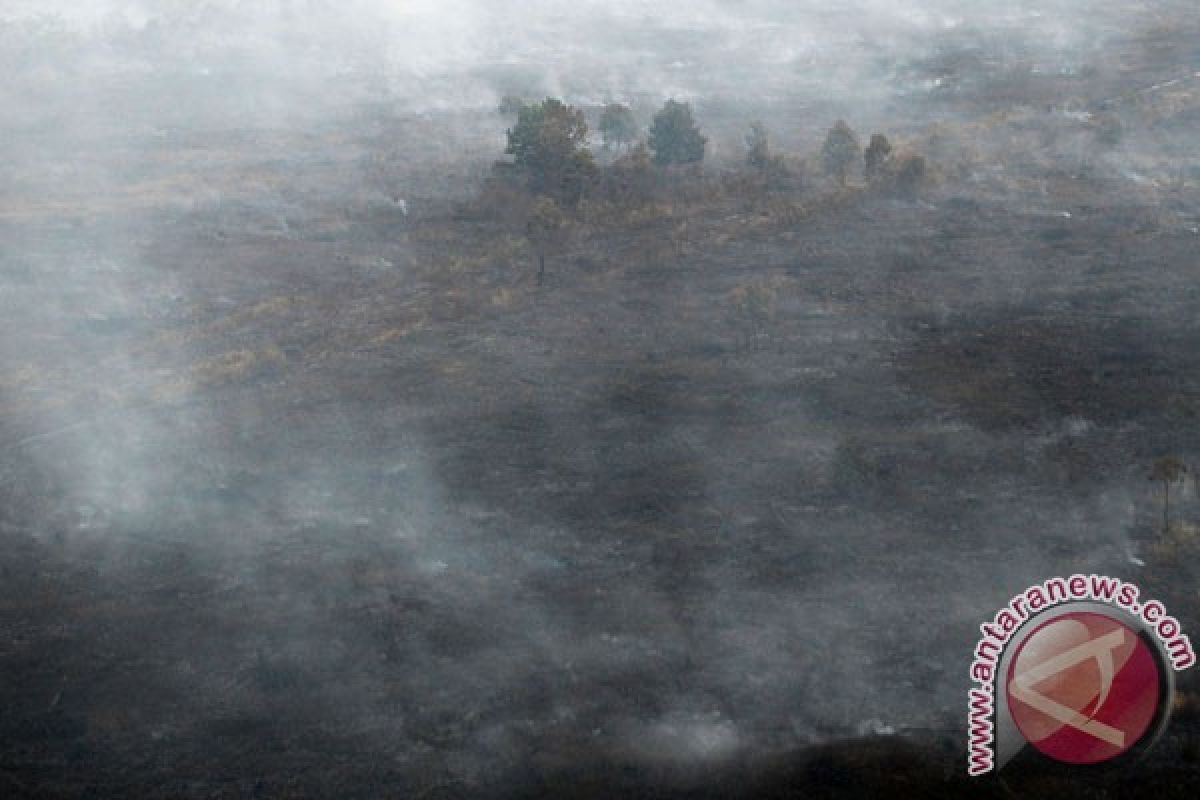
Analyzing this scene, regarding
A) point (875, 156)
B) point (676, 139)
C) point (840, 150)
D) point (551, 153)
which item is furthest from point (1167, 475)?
point (676, 139)

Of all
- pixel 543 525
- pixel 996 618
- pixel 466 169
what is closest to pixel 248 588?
pixel 543 525

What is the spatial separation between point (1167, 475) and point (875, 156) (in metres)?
24.7

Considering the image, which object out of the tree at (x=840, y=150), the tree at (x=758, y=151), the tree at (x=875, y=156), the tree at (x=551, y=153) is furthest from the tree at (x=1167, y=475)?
the tree at (x=551, y=153)

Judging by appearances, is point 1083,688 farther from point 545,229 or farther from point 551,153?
point 551,153

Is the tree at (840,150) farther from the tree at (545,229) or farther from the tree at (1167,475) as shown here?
the tree at (1167,475)

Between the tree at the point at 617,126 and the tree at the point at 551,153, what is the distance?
419cm

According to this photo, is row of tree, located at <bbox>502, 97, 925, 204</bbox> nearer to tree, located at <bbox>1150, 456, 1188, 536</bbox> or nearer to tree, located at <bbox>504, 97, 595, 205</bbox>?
tree, located at <bbox>504, 97, 595, 205</bbox>

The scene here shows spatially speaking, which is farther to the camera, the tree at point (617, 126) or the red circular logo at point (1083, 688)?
the tree at point (617, 126)

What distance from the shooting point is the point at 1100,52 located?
208 ft

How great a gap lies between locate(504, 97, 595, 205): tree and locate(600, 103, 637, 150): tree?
4.19 m

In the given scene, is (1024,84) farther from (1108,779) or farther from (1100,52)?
(1108,779)

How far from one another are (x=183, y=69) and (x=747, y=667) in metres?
57.3

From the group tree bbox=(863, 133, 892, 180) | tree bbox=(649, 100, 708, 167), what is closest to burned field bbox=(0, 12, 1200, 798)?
tree bbox=(863, 133, 892, 180)

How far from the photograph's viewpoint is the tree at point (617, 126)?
49281mm
